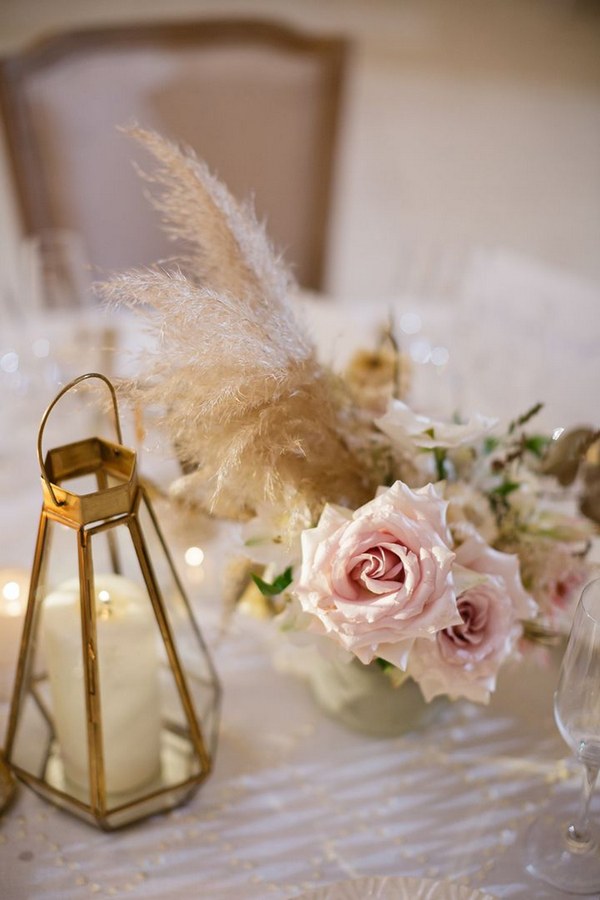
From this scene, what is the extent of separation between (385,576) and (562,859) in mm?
310

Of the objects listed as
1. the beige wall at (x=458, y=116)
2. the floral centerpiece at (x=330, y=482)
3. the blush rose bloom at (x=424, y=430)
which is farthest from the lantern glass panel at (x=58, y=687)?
the beige wall at (x=458, y=116)

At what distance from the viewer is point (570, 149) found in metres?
2.07

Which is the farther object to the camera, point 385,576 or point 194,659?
point 194,659

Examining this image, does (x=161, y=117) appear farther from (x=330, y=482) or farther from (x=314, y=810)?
(x=314, y=810)

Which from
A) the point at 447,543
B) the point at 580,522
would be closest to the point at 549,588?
the point at 580,522

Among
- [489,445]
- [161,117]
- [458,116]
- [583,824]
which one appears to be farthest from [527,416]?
[458,116]

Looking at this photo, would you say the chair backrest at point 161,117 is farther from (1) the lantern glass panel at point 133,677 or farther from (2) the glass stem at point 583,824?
(2) the glass stem at point 583,824

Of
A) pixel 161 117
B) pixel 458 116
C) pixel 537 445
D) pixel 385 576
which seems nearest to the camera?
pixel 385 576

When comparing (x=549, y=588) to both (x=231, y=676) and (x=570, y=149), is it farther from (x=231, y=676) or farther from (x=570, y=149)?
(x=570, y=149)

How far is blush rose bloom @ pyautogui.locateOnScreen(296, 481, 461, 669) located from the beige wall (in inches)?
62.6

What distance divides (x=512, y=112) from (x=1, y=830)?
6.94ft

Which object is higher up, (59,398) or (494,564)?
(59,398)

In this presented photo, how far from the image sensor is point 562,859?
0.58 m

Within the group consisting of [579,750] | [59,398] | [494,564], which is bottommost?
[579,750]
